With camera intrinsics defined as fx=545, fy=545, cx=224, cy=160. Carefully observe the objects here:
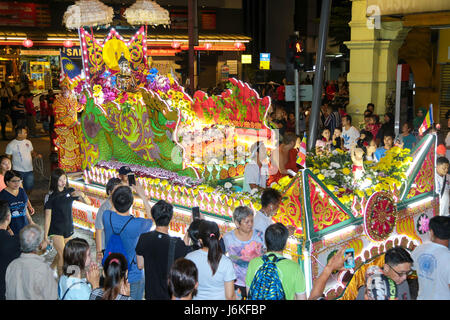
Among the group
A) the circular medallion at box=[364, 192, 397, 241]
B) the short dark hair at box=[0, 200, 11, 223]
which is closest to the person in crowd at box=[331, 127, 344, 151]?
the circular medallion at box=[364, 192, 397, 241]

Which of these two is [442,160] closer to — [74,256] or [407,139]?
[407,139]

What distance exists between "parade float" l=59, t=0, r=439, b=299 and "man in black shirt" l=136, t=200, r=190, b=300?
1.77 m

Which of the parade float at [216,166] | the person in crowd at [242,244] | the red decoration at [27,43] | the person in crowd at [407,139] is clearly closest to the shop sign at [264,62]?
the red decoration at [27,43]

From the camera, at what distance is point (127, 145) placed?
9141mm

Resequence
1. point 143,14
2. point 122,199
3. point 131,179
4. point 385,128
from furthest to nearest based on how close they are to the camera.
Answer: point 385,128
point 143,14
point 131,179
point 122,199

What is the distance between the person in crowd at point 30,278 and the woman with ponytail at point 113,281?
0.38 m

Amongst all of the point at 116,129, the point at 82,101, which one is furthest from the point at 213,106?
the point at 82,101

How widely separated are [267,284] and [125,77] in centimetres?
656

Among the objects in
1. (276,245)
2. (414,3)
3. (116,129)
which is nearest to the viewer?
(276,245)

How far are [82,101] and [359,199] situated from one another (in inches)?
217

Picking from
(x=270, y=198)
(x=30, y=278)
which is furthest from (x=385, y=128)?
(x=30, y=278)

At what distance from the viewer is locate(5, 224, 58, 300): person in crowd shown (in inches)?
164

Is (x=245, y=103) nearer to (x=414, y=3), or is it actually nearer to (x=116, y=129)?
(x=116, y=129)

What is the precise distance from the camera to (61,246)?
6.86 meters
